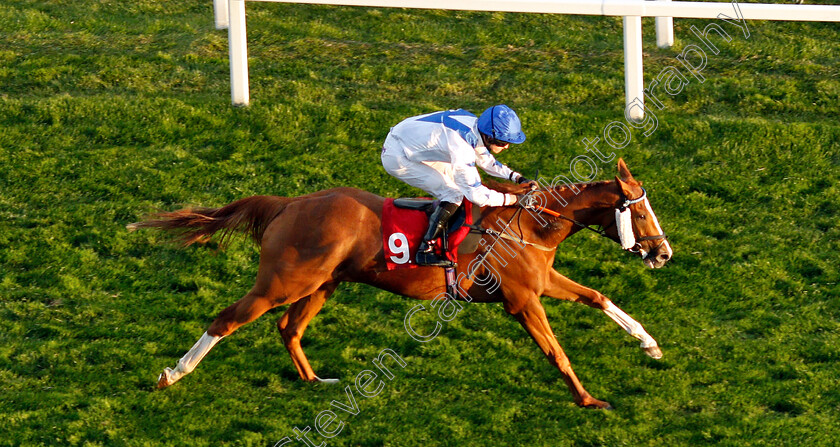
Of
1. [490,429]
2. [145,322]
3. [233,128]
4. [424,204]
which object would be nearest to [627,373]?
[490,429]

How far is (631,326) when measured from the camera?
6570 millimetres

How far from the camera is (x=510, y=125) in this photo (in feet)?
20.2

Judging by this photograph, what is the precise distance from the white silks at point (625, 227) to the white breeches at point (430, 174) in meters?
1.05

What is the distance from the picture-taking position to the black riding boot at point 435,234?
6258mm

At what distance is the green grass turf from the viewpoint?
6203 millimetres

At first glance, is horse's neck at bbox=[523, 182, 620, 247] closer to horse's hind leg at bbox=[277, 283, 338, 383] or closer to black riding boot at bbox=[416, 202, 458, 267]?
black riding boot at bbox=[416, 202, 458, 267]

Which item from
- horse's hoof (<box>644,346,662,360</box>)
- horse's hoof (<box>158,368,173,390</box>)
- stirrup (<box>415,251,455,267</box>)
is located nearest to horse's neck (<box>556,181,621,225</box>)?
stirrup (<box>415,251,455,267</box>)

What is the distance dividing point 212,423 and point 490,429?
181 centimetres

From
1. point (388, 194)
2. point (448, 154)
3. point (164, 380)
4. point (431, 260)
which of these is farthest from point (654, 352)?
point (164, 380)

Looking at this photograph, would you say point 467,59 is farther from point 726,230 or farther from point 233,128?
point 726,230

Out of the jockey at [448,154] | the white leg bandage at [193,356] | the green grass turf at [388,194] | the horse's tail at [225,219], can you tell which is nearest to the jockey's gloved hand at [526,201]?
the jockey at [448,154]

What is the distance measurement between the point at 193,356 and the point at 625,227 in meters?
3.05

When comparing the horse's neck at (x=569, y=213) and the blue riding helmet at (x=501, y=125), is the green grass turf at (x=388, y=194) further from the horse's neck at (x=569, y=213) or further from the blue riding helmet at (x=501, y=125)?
the blue riding helmet at (x=501, y=125)

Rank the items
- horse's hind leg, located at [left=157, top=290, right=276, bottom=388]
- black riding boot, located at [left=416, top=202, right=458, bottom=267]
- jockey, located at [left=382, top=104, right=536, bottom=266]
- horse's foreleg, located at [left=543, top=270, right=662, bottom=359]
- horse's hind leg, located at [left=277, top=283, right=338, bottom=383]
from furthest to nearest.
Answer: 1. horse's hind leg, located at [left=277, top=283, right=338, bottom=383]
2. horse's foreleg, located at [left=543, top=270, right=662, bottom=359]
3. horse's hind leg, located at [left=157, top=290, right=276, bottom=388]
4. black riding boot, located at [left=416, top=202, right=458, bottom=267]
5. jockey, located at [left=382, top=104, right=536, bottom=266]
